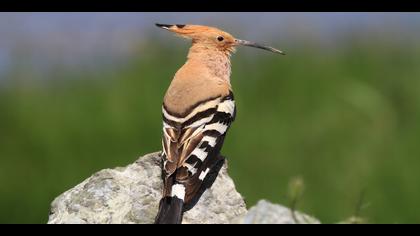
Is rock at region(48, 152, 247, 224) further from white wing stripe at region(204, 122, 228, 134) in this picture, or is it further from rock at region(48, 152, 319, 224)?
white wing stripe at region(204, 122, 228, 134)

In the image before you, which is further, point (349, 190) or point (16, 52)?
point (16, 52)

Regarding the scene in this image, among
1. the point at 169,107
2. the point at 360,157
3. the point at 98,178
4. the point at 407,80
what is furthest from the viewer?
the point at 407,80

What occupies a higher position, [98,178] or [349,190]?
[98,178]

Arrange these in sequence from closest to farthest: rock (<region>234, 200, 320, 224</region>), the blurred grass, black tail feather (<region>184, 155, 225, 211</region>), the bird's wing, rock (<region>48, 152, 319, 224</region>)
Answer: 1. rock (<region>234, 200, 320, 224</region>)
2. rock (<region>48, 152, 319, 224</region>)
3. black tail feather (<region>184, 155, 225, 211</region>)
4. the bird's wing
5. the blurred grass

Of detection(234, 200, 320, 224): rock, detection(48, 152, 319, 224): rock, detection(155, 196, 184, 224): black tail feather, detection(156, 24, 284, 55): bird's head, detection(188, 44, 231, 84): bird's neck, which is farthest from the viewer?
detection(156, 24, 284, 55): bird's head

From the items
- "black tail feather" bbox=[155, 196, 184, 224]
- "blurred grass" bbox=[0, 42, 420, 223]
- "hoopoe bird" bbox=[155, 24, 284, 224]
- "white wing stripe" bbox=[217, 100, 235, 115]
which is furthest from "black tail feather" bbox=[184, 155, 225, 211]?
"blurred grass" bbox=[0, 42, 420, 223]

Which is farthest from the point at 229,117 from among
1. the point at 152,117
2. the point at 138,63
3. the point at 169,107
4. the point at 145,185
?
the point at 138,63

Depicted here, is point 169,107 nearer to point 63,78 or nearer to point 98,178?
point 98,178

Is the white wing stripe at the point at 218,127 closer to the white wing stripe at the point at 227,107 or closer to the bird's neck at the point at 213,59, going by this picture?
the white wing stripe at the point at 227,107
